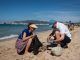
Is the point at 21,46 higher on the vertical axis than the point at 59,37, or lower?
lower

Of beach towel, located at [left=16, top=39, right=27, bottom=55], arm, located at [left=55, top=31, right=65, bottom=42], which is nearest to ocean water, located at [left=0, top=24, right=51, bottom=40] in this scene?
beach towel, located at [left=16, top=39, right=27, bottom=55]

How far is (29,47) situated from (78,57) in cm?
180

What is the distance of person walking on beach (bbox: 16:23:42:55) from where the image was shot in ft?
20.8

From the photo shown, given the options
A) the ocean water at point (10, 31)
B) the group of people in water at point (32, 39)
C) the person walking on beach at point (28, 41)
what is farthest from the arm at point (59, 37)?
the ocean water at point (10, 31)

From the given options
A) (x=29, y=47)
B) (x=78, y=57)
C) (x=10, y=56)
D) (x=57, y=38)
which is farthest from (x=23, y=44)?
(x=78, y=57)

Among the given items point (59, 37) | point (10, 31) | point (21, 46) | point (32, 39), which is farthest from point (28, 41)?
point (10, 31)

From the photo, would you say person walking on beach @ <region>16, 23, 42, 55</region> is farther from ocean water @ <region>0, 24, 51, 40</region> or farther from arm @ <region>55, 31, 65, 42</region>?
Answer: ocean water @ <region>0, 24, 51, 40</region>

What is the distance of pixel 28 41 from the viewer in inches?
250

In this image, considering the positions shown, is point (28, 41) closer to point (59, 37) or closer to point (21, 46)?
point (21, 46)

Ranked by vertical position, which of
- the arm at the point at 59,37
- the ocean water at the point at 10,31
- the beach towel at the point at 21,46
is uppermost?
the arm at the point at 59,37

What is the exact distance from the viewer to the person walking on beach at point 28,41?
6.35 meters

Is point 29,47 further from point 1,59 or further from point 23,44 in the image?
point 1,59

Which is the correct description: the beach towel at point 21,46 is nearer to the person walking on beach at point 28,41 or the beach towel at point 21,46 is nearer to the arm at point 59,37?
the person walking on beach at point 28,41

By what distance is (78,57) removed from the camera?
617 cm
